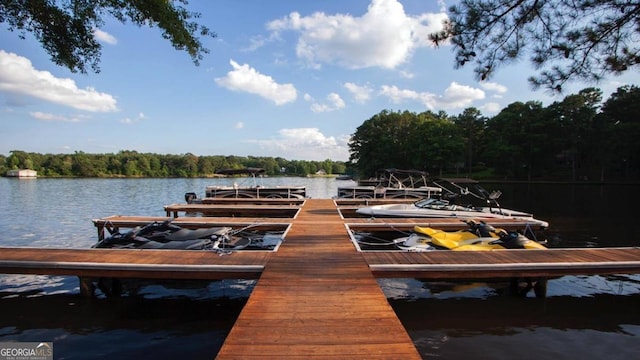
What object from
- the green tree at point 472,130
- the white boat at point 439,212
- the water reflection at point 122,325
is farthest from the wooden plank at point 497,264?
the green tree at point 472,130

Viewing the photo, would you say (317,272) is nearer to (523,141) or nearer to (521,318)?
(521,318)

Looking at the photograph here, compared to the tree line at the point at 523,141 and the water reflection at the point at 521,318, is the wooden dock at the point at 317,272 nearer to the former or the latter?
the water reflection at the point at 521,318

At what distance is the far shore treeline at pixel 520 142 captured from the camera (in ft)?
160

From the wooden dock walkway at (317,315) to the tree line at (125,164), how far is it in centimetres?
8974

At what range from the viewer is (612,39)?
5.32 meters

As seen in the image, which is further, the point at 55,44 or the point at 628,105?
the point at 628,105

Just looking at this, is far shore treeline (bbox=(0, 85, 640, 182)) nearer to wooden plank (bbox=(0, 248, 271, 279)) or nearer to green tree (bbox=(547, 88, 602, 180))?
green tree (bbox=(547, 88, 602, 180))

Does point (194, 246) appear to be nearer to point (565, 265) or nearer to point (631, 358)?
point (565, 265)

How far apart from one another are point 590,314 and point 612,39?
4.65 m

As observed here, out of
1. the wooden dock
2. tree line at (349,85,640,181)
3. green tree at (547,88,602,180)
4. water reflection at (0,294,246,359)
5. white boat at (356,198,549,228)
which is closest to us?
the wooden dock

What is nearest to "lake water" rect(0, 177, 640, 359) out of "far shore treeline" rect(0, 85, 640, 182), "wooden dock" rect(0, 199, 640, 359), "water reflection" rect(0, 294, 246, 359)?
"water reflection" rect(0, 294, 246, 359)

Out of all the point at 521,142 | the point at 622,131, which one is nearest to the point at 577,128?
the point at 622,131

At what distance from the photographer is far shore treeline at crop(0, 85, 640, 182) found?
160 ft

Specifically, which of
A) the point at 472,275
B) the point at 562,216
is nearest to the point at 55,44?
the point at 472,275
